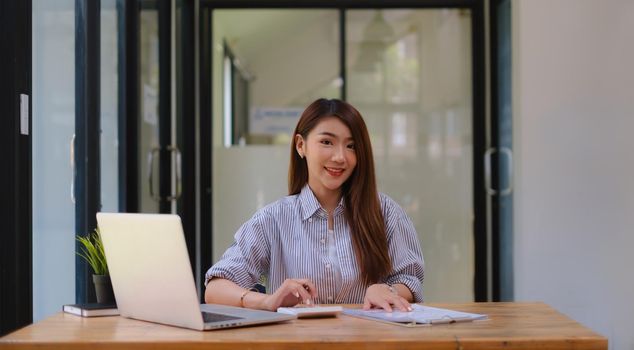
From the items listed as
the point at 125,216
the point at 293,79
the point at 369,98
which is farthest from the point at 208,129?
the point at 125,216

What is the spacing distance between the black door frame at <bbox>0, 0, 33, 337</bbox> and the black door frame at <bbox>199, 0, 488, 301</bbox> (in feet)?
10.2

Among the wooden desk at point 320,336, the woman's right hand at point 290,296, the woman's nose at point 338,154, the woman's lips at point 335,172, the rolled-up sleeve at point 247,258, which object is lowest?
the wooden desk at point 320,336

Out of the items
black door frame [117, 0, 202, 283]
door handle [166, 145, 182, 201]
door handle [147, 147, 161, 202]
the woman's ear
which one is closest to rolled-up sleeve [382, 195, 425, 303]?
the woman's ear

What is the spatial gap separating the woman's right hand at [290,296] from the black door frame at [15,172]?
0.99m

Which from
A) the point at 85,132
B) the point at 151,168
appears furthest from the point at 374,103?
the point at 85,132

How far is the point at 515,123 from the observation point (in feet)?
18.6

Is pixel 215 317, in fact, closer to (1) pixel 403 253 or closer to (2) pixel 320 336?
(2) pixel 320 336

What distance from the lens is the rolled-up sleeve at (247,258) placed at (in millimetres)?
2889

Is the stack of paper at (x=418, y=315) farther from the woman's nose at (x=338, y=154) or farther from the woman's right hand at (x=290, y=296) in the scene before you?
the woman's nose at (x=338, y=154)

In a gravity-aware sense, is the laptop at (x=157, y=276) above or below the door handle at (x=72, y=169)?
below

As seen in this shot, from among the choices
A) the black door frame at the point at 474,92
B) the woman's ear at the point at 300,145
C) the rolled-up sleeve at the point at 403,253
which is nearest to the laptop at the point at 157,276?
the rolled-up sleeve at the point at 403,253

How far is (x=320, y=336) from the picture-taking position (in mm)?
2070

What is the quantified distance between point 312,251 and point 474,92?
3519 millimetres

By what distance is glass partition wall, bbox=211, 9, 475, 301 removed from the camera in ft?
20.8
